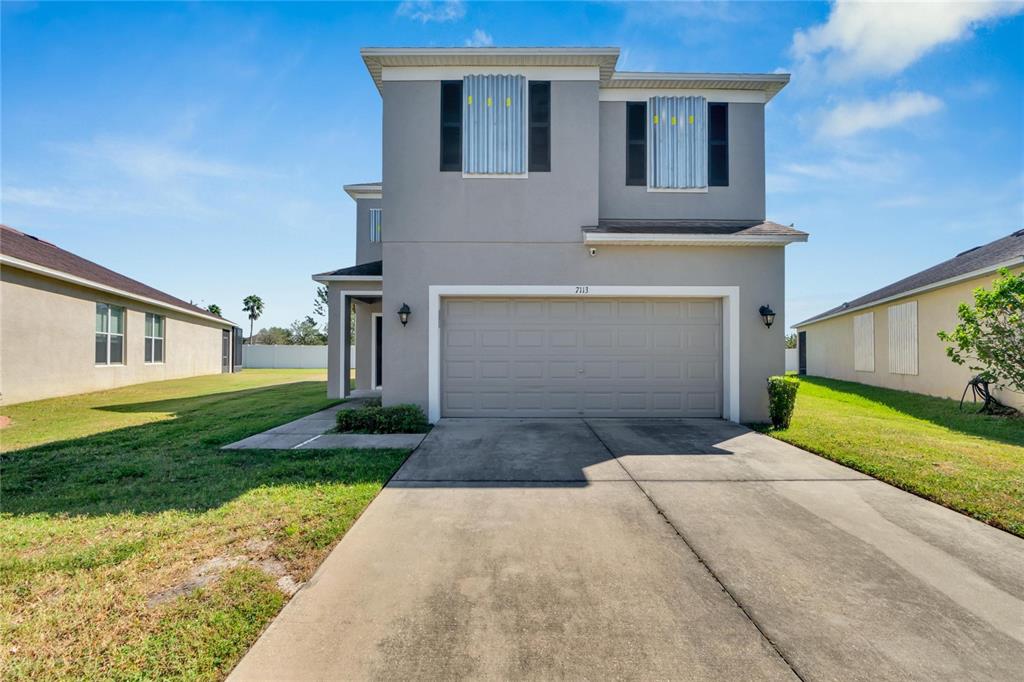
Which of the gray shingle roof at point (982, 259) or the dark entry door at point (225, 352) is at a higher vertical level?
the gray shingle roof at point (982, 259)

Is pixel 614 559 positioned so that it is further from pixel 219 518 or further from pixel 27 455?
pixel 27 455

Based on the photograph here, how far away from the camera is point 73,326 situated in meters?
11.8

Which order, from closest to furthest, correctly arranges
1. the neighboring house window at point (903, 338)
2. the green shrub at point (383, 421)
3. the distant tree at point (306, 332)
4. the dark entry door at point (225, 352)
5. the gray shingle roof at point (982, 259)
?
the green shrub at point (383, 421) → the gray shingle roof at point (982, 259) → the neighboring house window at point (903, 338) → the dark entry door at point (225, 352) → the distant tree at point (306, 332)

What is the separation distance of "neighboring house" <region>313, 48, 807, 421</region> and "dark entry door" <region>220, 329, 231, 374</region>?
19939 millimetres

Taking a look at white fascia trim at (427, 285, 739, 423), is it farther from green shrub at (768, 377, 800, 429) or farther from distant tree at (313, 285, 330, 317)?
distant tree at (313, 285, 330, 317)

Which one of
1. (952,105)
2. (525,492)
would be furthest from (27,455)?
(952,105)

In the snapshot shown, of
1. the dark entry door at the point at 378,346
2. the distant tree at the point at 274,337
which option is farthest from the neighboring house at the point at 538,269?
the distant tree at the point at 274,337

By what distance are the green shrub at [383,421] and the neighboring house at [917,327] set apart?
1335cm

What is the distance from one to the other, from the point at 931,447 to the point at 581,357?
5362 millimetres

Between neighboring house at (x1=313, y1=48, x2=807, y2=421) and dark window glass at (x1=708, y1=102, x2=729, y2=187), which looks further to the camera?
dark window glass at (x1=708, y1=102, x2=729, y2=187)

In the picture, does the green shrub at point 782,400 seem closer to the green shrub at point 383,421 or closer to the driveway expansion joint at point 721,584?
the driveway expansion joint at point 721,584

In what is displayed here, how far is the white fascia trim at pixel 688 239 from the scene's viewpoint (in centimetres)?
752

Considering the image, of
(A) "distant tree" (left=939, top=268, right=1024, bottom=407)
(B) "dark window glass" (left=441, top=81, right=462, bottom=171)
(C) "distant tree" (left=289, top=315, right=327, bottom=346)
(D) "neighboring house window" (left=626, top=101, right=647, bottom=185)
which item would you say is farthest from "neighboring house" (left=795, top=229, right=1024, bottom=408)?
(C) "distant tree" (left=289, top=315, right=327, bottom=346)

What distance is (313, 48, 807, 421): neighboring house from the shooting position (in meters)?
7.78
